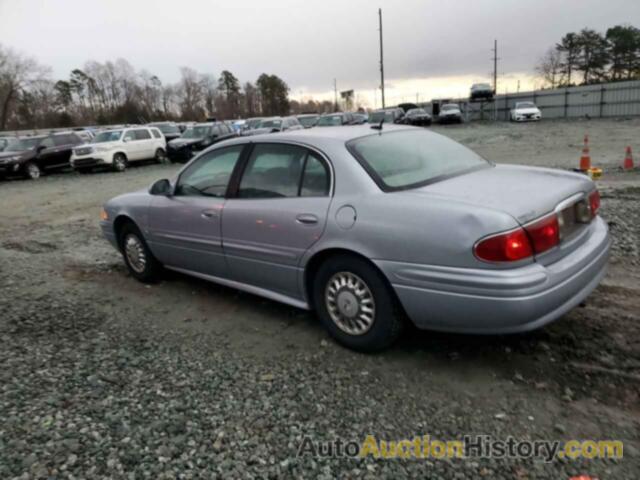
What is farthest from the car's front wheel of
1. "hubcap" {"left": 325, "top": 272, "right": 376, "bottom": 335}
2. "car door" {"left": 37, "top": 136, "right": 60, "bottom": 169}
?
"hubcap" {"left": 325, "top": 272, "right": 376, "bottom": 335}

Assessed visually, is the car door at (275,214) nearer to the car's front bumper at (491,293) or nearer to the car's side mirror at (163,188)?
the car's front bumper at (491,293)

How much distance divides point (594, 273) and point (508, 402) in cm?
112

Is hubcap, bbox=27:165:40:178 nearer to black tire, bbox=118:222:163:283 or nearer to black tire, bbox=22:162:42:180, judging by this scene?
black tire, bbox=22:162:42:180

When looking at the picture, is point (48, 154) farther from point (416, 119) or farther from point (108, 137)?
point (416, 119)

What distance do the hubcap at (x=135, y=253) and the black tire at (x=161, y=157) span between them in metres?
17.6

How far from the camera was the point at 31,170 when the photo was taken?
61.8 ft

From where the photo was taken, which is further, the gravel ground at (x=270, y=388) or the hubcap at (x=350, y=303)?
the hubcap at (x=350, y=303)

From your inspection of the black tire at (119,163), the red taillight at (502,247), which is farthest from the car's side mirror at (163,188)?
the black tire at (119,163)

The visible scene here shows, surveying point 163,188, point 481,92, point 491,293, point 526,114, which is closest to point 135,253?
point 163,188

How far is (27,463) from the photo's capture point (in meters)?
2.46

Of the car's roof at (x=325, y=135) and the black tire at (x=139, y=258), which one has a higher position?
the car's roof at (x=325, y=135)

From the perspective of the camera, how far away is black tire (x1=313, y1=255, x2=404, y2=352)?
3199 mm

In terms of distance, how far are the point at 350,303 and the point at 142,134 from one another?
20.4m

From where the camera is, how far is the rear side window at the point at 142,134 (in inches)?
832
